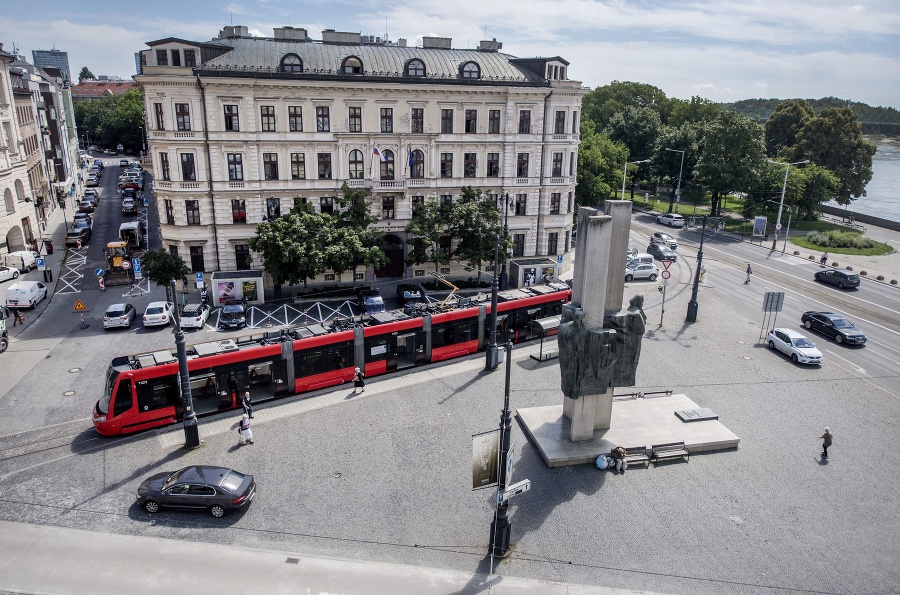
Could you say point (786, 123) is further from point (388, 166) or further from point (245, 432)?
point (245, 432)

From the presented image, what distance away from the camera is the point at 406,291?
44188 millimetres

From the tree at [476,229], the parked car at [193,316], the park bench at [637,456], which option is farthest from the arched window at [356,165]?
the park bench at [637,456]

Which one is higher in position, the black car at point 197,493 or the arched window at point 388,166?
the arched window at point 388,166

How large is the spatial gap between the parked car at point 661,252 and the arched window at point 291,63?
1390 inches

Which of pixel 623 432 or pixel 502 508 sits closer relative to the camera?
pixel 502 508

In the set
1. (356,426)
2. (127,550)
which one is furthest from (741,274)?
(127,550)

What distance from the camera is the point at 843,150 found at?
8238 centimetres

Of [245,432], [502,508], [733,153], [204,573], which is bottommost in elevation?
[204,573]

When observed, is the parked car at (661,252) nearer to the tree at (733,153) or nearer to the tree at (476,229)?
the tree at (476,229)

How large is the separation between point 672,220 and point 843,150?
27590 millimetres

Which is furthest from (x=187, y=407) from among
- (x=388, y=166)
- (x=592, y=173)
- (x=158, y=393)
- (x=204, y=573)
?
(x=592, y=173)

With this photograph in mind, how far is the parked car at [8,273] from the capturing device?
4738cm

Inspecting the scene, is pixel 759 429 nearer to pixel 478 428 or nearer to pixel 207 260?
pixel 478 428

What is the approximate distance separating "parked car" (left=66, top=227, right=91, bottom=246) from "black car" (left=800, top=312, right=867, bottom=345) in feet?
206
